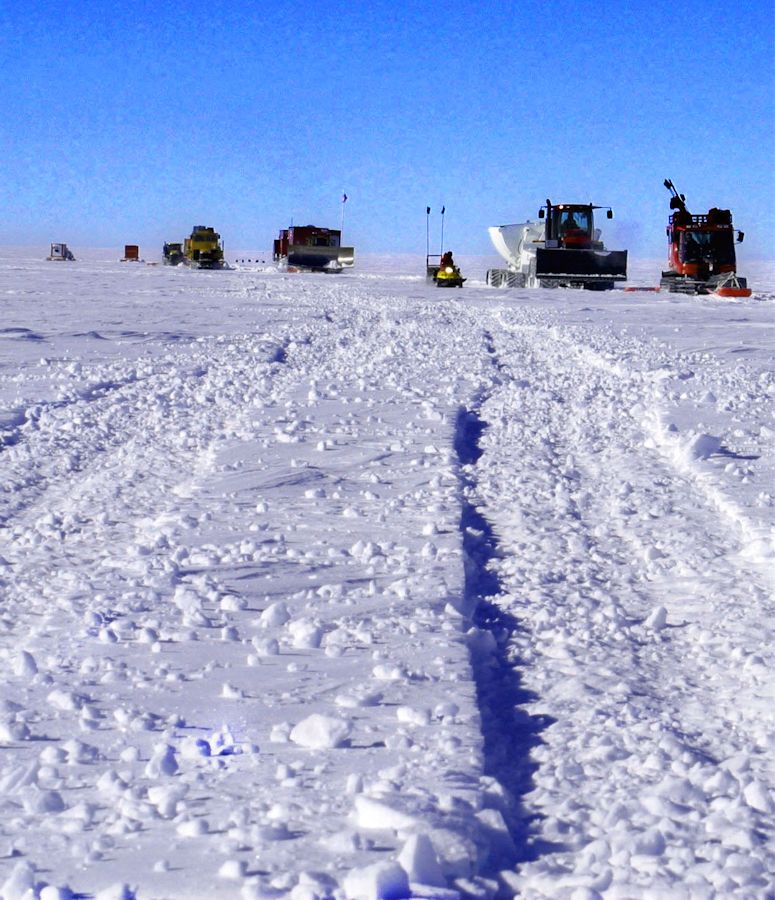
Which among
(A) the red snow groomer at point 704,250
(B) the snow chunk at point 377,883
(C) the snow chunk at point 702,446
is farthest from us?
(A) the red snow groomer at point 704,250

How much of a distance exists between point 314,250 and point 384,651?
171 feet

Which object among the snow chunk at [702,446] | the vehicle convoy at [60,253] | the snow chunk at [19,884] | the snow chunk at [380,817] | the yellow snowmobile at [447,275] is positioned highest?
the vehicle convoy at [60,253]

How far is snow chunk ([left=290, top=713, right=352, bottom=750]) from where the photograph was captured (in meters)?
3.00

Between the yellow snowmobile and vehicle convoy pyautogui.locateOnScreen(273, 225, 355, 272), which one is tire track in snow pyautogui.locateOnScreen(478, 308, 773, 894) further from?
vehicle convoy pyautogui.locateOnScreen(273, 225, 355, 272)

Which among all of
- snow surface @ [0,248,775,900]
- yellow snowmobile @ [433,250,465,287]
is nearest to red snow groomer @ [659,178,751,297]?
yellow snowmobile @ [433,250,465,287]

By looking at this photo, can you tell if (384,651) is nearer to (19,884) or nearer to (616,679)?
(616,679)

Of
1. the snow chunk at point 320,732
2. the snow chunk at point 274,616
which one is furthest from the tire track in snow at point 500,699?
the snow chunk at point 274,616

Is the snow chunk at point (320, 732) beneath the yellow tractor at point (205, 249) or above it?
beneath

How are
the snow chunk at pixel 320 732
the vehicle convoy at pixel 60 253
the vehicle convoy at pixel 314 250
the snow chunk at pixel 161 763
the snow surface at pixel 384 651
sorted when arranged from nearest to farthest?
the snow surface at pixel 384 651 < the snow chunk at pixel 161 763 < the snow chunk at pixel 320 732 < the vehicle convoy at pixel 314 250 < the vehicle convoy at pixel 60 253

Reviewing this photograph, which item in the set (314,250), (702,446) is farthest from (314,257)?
(702,446)

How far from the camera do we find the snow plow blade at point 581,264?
35750mm

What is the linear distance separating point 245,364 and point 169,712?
922 centimetres

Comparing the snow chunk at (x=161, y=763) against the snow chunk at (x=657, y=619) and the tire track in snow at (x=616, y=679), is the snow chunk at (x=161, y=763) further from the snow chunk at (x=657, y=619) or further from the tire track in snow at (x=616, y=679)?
the snow chunk at (x=657, y=619)

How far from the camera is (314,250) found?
54594 millimetres
